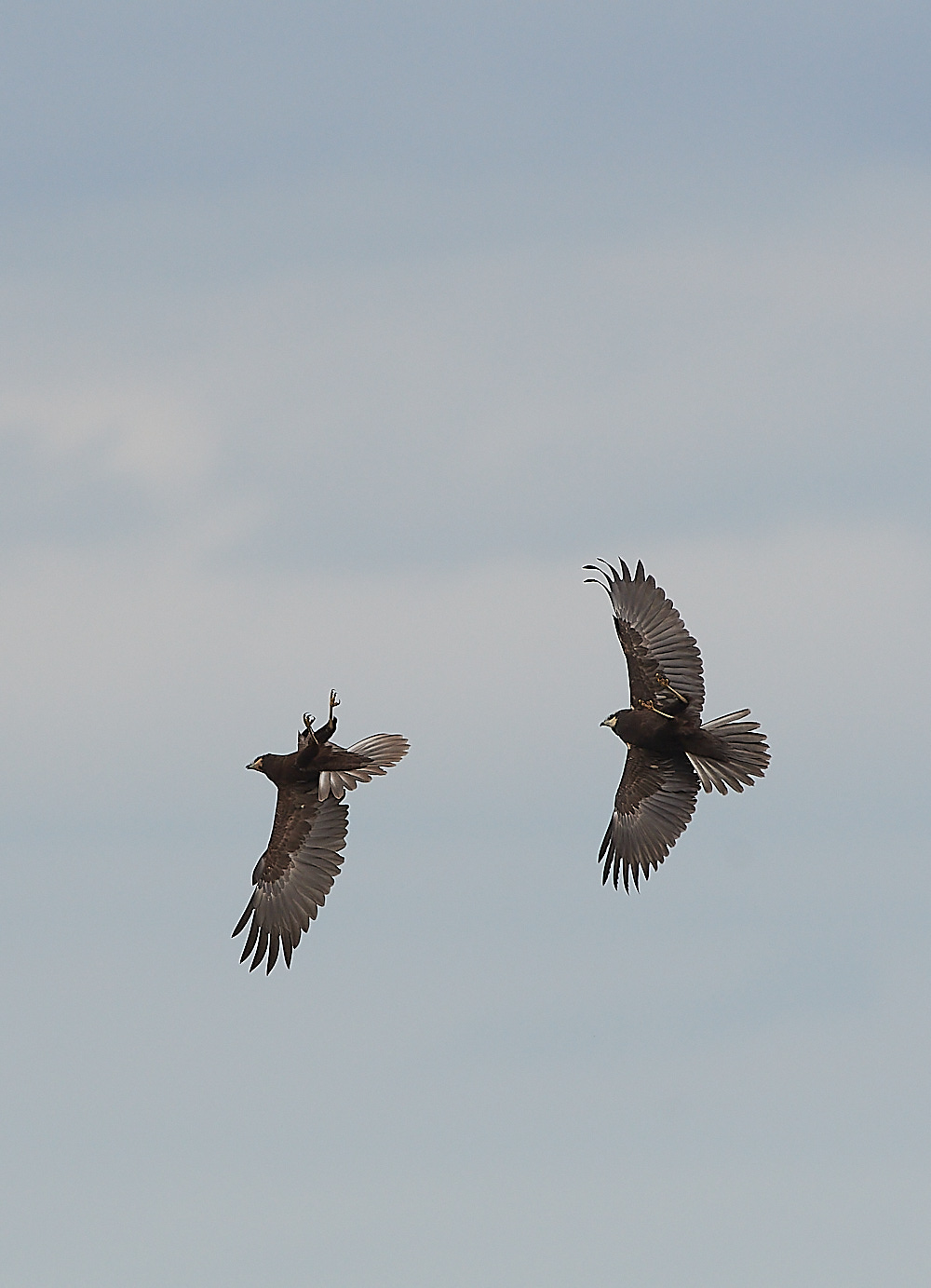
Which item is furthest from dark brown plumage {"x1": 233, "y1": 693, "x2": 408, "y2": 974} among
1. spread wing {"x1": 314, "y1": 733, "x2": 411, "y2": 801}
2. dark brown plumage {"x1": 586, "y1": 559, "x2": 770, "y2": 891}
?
dark brown plumage {"x1": 586, "y1": 559, "x2": 770, "y2": 891}

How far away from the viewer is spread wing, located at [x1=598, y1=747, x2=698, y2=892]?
29109mm

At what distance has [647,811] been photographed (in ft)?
96.5

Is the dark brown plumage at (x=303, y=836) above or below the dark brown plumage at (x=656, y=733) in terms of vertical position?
below

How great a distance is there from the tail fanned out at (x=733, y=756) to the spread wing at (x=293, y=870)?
4575 mm

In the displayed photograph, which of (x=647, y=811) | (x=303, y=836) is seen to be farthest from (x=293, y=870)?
(x=647, y=811)

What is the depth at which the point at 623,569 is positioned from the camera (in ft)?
98.9

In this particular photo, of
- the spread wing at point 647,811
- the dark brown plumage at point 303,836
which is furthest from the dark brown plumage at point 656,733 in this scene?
the dark brown plumage at point 303,836

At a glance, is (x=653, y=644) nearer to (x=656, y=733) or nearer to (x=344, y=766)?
(x=656, y=733)

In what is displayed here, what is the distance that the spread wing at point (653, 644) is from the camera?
2908 cm

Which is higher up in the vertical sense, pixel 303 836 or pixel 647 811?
pixel 647 811

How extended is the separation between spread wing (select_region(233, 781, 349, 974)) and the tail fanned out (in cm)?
457

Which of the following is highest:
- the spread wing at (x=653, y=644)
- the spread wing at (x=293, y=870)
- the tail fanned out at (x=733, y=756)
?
the spread wing at (x=653, y=644)

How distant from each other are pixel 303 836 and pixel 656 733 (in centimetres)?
471

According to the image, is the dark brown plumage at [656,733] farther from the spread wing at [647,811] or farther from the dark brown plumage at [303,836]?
the dark brown plumage at [303,836]
